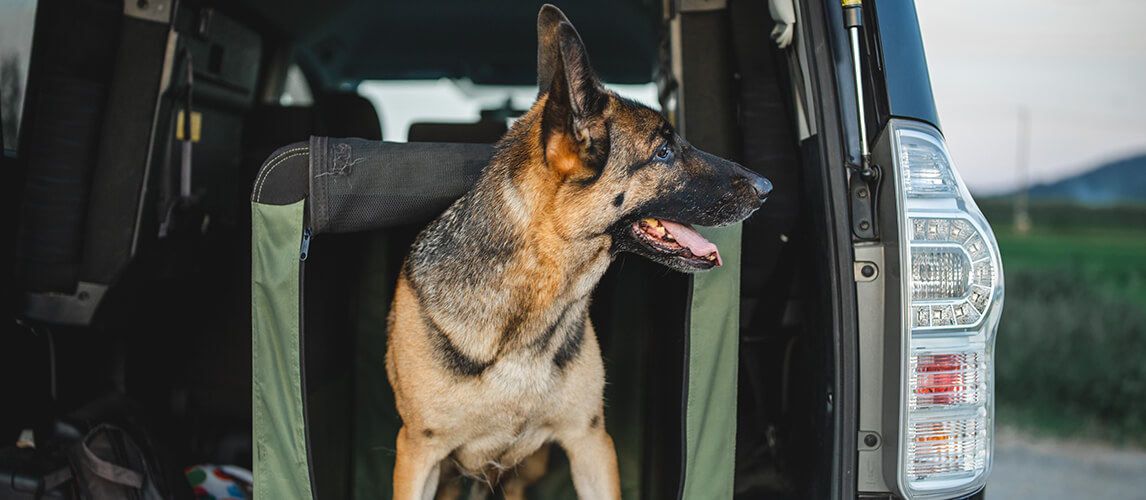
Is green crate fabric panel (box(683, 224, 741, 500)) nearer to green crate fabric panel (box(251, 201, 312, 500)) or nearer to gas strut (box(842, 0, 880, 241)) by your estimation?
gas strut (box(842, 0, 880, 241))

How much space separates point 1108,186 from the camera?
6.73 metres

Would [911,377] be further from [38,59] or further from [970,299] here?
[38,59]

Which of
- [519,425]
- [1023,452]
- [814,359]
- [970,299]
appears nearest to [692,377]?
[814,359]

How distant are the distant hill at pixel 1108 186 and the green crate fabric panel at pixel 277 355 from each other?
7327 mm

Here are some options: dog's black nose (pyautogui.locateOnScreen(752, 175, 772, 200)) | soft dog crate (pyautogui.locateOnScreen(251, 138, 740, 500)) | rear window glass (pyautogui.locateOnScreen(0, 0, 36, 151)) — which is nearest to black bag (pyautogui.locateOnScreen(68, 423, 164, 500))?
soft dog crate (pyautogui.locateOnScreen(251, 138, 740, 500))

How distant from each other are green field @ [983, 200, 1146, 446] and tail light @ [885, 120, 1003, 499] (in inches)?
147

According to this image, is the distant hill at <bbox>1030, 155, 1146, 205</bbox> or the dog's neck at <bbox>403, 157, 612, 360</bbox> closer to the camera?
the dog's neck at <bbox>403, 157, 612, 360</bbox>

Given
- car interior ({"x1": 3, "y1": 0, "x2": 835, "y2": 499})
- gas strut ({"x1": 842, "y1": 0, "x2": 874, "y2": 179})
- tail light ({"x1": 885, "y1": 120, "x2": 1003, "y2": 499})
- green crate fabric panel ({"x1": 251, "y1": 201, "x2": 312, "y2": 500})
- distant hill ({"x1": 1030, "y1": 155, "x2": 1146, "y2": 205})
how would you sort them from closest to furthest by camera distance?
1. tail light ({"x1": 885, "y1": 120, "x2": 1003, "y2": 499})
2. gas strut ({"x1": 842, "y1": 0, "x2": 874, "y2": 179})
3. green crate fabric panel ({"x1": 251, "y1": 201, "x2": 312, "y2": 500})
4. car interior ({"x1": 3, "y1": 0, "x2": 835, "y2": 499})
5. distant hill ({"x1": 1030, "y1": 155, "x2": 1146, "y2": 205})

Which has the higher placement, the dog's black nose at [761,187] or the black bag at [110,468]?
the dog's black nose at [761,187]

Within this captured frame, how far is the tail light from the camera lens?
54.2 inches

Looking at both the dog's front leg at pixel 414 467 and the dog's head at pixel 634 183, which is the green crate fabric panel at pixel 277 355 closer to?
the dog's front leg at pixel 414 467

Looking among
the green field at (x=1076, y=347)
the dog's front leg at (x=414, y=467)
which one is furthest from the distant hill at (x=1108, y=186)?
the dog's front leg at (x=414, y=467)

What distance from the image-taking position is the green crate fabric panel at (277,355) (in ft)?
5.50

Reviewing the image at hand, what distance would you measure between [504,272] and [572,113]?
439 mm
